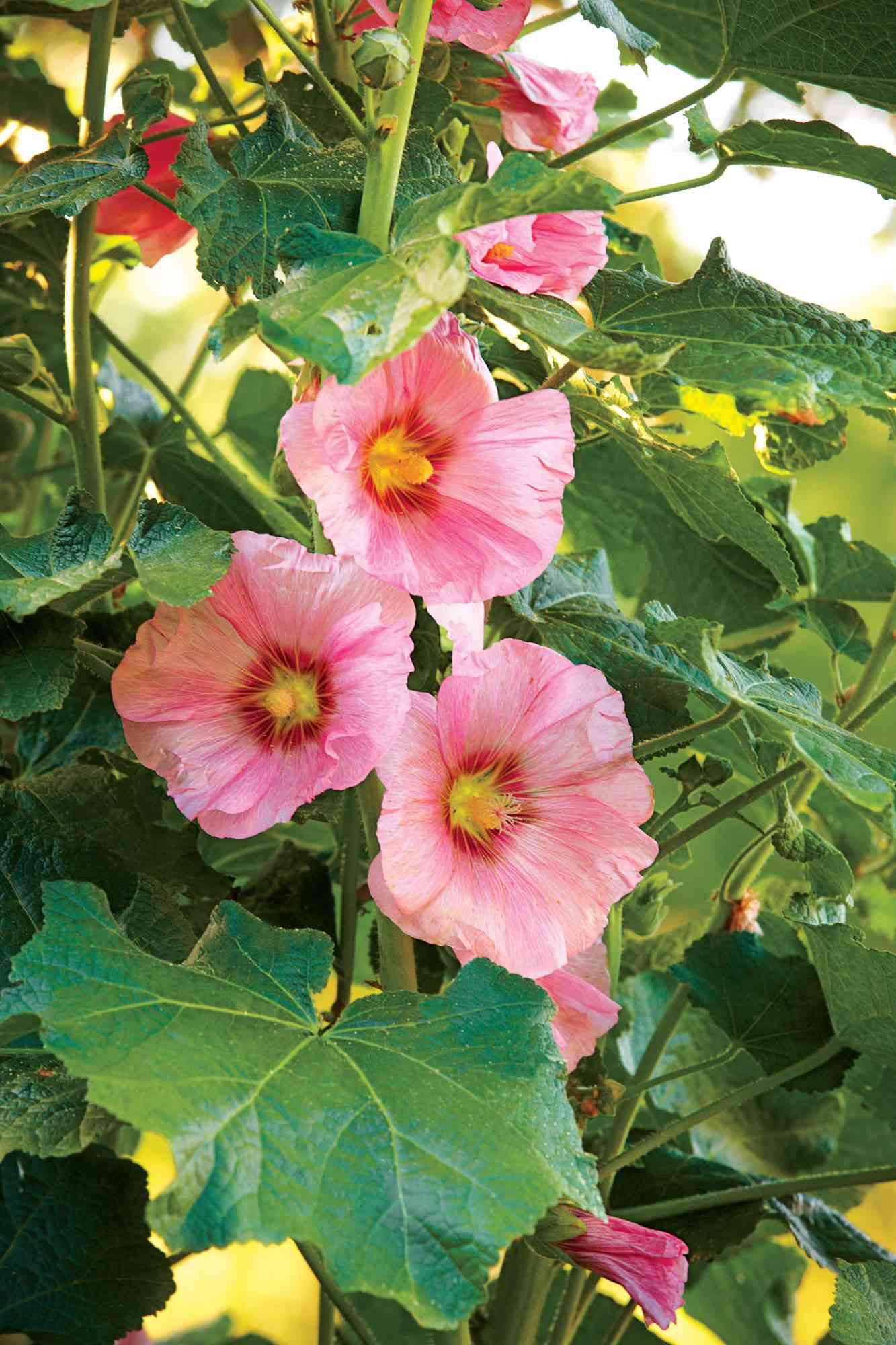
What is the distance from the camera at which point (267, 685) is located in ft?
1.51

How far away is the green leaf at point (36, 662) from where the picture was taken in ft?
1.46

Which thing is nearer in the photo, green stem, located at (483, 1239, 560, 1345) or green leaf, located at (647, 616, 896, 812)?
green leaf, located at (647, 616, 896, 812)

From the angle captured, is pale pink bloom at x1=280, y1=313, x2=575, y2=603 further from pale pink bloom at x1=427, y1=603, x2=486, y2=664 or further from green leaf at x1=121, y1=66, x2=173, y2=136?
green leaf at x1=121, y1=66, x2=173, y2=136

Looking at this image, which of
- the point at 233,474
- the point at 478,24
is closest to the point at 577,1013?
the point at 233,474

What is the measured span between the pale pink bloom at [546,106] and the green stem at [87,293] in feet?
0.57

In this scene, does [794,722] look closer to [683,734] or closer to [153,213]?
[683,734]

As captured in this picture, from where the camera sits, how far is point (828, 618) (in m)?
0.71

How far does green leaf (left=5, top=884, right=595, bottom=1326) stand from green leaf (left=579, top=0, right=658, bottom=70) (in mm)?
363

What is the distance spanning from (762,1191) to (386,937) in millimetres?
236

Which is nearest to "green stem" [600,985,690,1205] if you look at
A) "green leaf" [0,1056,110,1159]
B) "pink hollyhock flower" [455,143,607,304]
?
"green leaf" [0,1056,110,1159]

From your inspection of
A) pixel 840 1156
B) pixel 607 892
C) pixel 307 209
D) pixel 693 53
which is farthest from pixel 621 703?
pixel 840 1156

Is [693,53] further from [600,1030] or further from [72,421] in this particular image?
[600,1030]

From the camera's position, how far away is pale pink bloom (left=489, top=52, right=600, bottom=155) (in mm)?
567

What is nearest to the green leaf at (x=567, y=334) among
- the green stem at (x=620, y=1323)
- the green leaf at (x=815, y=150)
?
the green leaf at (x=815, y=150)
